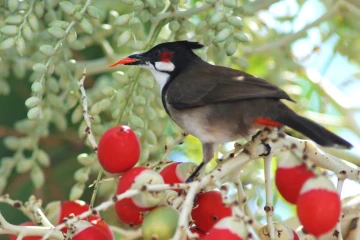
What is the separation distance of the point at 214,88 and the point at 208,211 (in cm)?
55

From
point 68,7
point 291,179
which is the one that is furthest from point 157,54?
point 291,179

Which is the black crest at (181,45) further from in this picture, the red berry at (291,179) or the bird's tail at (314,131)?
the red berry at (291,179)

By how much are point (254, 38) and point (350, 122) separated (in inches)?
17.0

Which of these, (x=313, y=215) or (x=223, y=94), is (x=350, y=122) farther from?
(x=313, y=215)

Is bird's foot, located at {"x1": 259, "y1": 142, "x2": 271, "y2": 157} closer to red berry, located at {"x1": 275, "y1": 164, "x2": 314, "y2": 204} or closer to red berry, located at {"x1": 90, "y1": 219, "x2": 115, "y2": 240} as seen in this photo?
red berry, located at {"x1": 275, "y1": 164, "x2": 314, "y2": 204}

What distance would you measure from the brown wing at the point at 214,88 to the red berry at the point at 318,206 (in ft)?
1.75

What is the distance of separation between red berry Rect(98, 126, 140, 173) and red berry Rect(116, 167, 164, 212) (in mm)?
59

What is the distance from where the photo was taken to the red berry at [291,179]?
1555 mm

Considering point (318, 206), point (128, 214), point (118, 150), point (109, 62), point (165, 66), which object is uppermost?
point (318, 206)

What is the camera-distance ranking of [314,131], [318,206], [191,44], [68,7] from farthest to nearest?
[191,44]
[68,7]
[314,131]
[318,206]

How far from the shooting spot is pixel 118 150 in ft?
5.32

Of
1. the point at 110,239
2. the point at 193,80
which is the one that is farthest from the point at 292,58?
the point at 110,239

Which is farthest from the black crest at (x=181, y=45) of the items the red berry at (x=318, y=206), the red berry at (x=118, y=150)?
the red berry at (x=318, y=206)

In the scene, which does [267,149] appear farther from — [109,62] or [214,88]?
[109,62]
